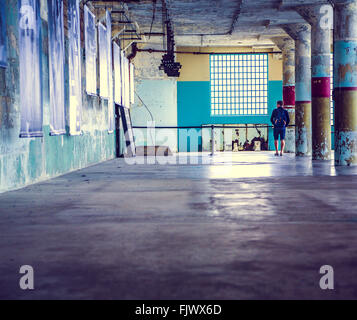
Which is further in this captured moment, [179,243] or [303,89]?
[303,89]

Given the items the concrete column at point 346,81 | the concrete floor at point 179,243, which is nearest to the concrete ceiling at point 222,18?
the concrete column at point 346,81

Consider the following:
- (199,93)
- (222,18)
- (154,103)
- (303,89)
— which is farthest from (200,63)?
(303,89)

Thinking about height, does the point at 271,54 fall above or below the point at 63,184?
above

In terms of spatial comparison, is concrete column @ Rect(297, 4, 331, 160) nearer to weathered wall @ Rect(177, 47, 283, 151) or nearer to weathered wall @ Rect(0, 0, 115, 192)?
weathered wall @ Rect(0, 0, 115, 192)

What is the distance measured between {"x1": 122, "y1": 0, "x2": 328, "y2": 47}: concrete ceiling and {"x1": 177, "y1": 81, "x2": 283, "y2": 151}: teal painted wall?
2.65 metres

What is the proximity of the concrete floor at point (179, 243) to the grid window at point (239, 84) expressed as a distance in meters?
17.9

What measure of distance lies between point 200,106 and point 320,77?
1030cm

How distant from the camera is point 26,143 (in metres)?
7.81

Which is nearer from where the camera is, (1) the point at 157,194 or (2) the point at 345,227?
(2) the point at 345,227

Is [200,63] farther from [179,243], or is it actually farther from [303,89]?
[179,243]

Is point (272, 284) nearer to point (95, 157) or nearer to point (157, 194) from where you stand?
point (157, 194)

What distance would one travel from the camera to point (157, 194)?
6.68m

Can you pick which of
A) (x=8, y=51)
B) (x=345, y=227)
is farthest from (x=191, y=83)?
(x=345, y=227)
